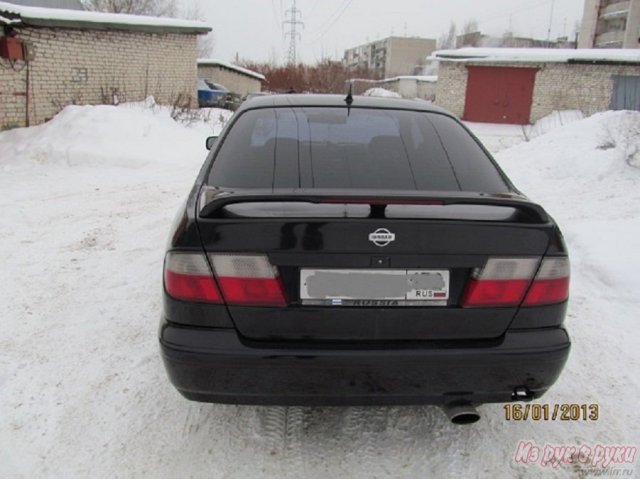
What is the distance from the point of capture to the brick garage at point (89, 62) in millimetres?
10673

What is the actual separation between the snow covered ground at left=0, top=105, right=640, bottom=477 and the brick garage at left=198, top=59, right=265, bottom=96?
22.7 metres

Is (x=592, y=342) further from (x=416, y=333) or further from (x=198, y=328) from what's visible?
(x=198, y=328)

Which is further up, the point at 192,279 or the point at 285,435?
the point at 192,279

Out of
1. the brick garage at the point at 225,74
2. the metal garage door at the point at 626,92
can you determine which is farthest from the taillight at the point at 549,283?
the brick garage at the point at 225,74

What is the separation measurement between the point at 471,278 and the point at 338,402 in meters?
0.66

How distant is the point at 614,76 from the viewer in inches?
910

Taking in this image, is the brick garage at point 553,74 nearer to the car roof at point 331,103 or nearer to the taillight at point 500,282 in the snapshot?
the car roof at point 331,103

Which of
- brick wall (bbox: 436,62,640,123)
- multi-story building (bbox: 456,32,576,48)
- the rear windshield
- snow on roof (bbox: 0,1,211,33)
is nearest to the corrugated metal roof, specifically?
snow on roof (bbox: 0,1,211,33)

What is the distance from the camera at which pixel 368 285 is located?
5.90 ft

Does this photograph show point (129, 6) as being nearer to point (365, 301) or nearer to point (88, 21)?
point (88, 21)

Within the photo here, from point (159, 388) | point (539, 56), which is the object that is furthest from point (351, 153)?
point (539, 56)

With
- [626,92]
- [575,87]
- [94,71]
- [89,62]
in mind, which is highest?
[575,87]

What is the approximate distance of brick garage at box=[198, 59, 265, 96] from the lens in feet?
89.0

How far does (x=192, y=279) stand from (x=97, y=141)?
8.97m
